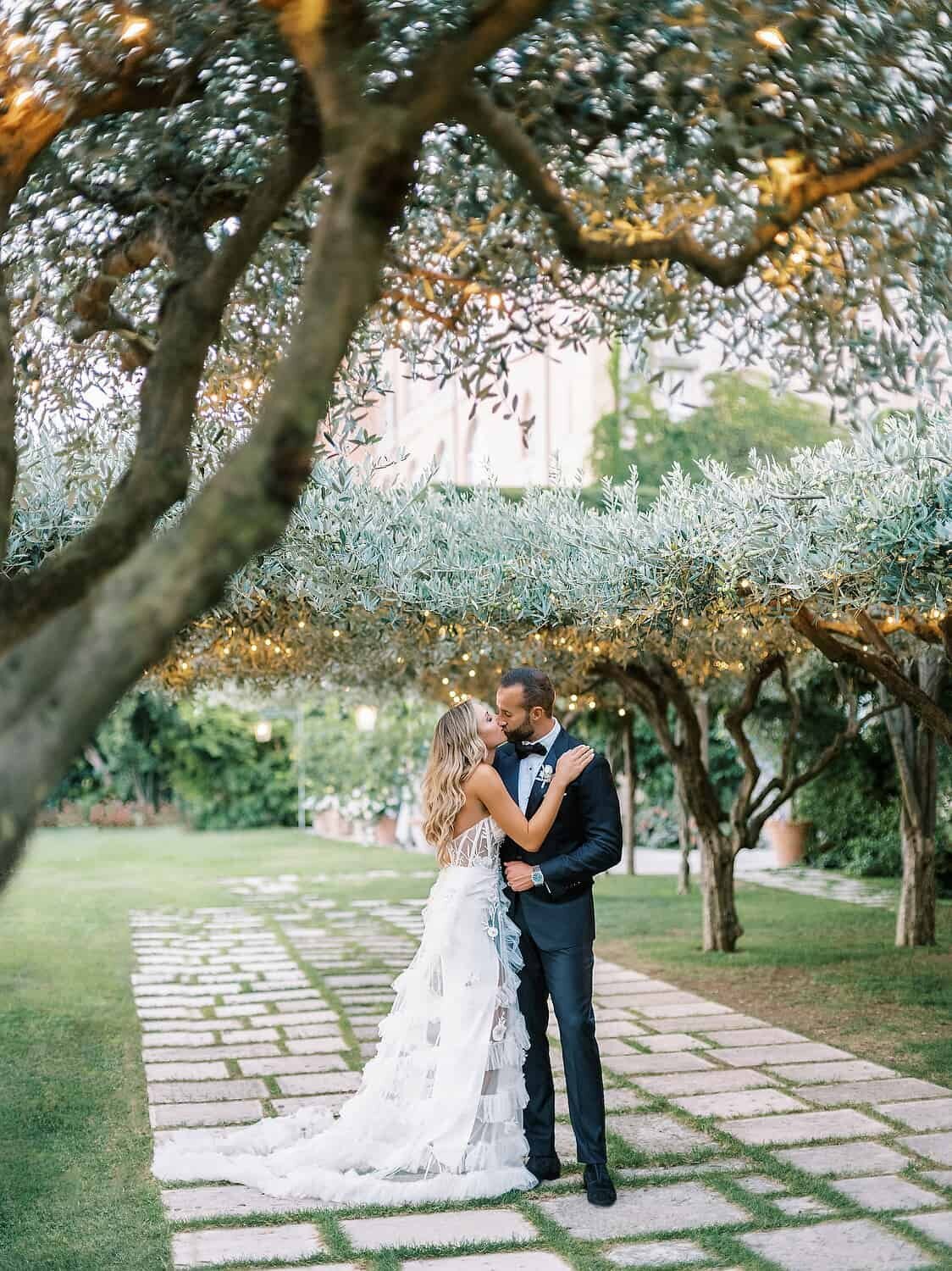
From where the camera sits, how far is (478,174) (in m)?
5.25

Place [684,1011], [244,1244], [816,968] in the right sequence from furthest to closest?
[816,968] → [684,1011] → [244,1244]

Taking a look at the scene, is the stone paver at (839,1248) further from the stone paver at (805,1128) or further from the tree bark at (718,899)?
the tree bark at (718,899)

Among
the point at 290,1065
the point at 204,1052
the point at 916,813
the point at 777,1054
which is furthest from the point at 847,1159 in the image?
the point at 916,813

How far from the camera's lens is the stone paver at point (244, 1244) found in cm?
400

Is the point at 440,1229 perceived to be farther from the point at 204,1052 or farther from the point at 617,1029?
the point at 617,1029

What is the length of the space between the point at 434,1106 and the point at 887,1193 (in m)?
1.67

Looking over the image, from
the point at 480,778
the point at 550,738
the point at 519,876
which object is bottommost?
the point at 519,876

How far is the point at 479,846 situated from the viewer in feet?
16.6

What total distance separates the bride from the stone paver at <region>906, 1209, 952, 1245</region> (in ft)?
4.43

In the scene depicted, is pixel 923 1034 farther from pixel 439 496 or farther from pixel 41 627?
pixel 41 627

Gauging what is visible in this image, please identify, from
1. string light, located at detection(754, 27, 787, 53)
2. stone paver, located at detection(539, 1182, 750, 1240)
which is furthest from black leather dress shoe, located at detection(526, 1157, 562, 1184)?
string light, located at detection(754, 27, 787, 53)

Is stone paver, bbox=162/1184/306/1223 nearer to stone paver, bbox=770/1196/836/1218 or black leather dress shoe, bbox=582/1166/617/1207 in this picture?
black leather dress shoe, bbox=582/1166/617/1207

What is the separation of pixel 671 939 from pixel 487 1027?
23.6 ft

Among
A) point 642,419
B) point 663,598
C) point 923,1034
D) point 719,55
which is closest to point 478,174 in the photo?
point 719,55
